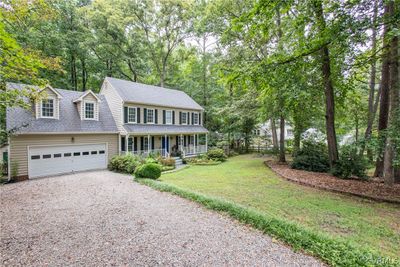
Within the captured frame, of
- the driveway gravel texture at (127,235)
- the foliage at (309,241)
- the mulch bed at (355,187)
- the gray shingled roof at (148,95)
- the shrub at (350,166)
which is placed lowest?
the mulch bed at (355,187)

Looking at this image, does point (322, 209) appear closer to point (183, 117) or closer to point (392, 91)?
point (392, 91)

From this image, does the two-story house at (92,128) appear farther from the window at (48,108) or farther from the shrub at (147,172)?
the shrub at (147,172)

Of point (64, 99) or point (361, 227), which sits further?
point (64, 99)

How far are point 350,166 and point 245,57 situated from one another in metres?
11.6

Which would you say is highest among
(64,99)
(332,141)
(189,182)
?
(64,99)

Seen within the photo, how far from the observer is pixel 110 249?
4.26 meters

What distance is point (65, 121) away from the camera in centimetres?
1334

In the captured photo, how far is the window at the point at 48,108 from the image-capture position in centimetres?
1270

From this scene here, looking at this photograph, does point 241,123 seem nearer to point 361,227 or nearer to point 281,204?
point 281,204

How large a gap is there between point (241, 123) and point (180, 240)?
19.5m

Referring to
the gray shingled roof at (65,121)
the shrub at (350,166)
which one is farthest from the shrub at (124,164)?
the shrub at (350,166)

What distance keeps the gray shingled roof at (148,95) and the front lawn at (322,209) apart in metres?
9.23

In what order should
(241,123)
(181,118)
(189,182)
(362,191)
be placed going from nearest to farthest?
(362,191), (189,182), (181,118), (241,123)

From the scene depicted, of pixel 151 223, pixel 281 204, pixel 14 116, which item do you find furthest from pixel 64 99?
pixel 281 204
